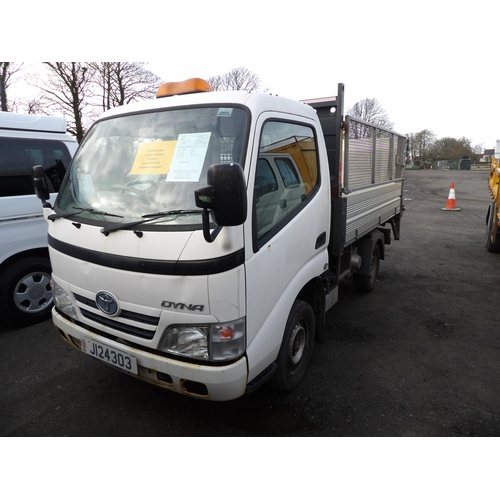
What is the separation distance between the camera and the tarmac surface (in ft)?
8.55

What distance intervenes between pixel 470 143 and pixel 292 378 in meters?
66.8

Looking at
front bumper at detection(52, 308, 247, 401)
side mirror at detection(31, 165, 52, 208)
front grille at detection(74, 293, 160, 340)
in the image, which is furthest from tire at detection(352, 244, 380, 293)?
side mirror at detection(31, 165, 52, 208)

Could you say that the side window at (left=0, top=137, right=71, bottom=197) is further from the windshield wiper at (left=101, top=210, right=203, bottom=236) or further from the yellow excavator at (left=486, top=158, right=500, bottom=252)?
the yellow excavator at (left=486, top=158, right=500, bottom=252)

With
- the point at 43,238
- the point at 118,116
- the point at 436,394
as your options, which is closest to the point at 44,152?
the point at 43,238

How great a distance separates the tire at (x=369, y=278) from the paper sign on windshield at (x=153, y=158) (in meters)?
3.63

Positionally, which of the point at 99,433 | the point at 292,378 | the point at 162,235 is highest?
the point at 162,235

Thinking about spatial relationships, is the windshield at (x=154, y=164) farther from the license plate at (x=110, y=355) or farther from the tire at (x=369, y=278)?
the tire at (x=369, y=278)

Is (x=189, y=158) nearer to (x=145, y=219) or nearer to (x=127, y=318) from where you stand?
(x=145, y=219)

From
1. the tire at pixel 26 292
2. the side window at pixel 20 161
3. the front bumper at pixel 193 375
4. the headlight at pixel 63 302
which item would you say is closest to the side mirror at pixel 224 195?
the front bumper at pixel 193 375

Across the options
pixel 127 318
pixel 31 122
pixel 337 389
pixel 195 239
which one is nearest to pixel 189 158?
pixel 195 239

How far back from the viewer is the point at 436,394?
2982 millimetres

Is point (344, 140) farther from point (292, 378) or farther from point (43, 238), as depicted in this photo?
point (43, 238)

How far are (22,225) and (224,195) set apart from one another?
3.44 meters

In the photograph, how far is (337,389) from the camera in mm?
3039
